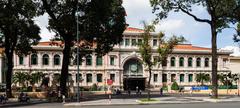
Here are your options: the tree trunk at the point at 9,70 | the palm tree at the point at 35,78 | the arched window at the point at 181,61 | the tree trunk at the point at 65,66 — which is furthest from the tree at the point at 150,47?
the arched window at the point at 181,61

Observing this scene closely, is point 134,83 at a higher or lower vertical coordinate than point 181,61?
lower

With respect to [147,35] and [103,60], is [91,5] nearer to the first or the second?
[147,35]

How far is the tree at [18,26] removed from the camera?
5306cm

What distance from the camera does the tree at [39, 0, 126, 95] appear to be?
54.8 meters

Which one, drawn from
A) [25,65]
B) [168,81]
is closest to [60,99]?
[25,65]

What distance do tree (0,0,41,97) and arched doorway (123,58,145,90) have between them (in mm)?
54565

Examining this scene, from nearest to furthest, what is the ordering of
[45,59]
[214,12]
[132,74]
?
[214,12], [45,59], [132,74]

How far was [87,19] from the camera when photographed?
54906mm

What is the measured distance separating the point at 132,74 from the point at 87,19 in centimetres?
6170

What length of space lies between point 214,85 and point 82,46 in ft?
59.9

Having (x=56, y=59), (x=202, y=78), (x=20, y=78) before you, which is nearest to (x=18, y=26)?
(x=20, y=78)

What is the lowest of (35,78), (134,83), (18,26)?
(134,83)

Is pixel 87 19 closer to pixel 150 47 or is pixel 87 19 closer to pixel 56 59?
pixel 150 47

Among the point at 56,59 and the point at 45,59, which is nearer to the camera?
the point at 45,59
